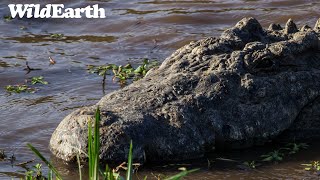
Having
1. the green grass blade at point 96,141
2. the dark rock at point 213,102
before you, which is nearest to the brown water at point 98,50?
the dark rock at point 213,102

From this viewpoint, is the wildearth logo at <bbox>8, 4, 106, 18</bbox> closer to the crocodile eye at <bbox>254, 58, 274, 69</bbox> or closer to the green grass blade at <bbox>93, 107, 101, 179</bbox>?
the crocodile eye at <bbox>254, 58, 274, 69</bbox>

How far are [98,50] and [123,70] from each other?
4.16 feet

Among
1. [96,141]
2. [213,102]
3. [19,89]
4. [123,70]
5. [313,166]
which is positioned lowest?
[313,166]

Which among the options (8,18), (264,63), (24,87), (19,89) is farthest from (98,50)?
(264,63)

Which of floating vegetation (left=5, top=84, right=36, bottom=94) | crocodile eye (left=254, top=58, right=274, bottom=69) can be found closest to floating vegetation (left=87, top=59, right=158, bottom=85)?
floating vegetation (left=5, top=84, right=36, bottom=94)

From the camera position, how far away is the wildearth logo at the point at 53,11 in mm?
11133

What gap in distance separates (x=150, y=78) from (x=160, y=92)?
0.37 metres

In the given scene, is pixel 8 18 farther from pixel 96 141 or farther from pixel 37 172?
pixel 96 141

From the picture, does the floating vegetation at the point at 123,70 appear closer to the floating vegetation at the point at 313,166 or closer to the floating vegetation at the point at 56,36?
the floating vegetation at the point at 56,36

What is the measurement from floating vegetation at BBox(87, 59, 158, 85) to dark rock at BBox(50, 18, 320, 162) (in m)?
1.59

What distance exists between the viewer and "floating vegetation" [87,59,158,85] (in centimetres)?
795

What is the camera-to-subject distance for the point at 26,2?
39.3ft

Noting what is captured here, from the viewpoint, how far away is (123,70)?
8180 millimetres

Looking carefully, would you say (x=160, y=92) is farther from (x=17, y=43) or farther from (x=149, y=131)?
(x=17, y=43)
